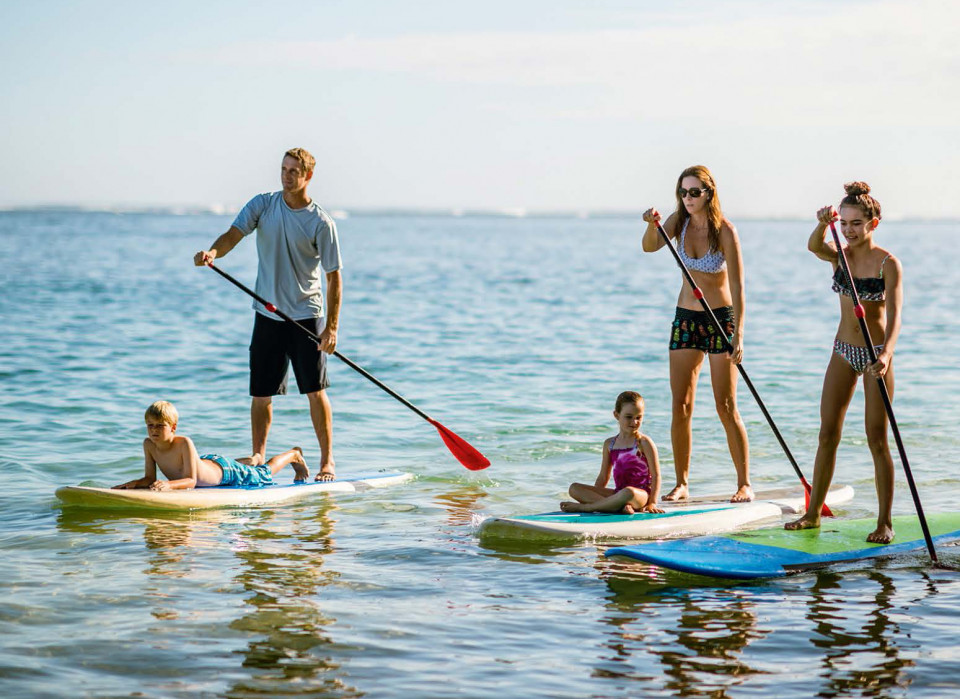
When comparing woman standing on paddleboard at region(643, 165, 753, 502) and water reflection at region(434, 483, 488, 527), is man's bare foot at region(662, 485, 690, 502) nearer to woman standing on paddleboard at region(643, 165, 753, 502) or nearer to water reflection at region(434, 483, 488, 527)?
woman standing on paddleboard at region(643, 165, 753, 502)

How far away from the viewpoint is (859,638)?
5.26 metres

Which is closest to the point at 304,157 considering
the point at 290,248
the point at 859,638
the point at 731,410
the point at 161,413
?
the point at 290,248

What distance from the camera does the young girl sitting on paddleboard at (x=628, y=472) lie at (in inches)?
276

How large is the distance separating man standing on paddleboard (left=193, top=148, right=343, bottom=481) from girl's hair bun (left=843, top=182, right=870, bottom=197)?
10.9 ft

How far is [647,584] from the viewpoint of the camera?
19.8ft

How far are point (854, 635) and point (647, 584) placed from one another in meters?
1.10

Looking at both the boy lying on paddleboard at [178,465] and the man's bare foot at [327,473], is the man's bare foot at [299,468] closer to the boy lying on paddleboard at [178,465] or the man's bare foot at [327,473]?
the man's bare foot at [327,473]

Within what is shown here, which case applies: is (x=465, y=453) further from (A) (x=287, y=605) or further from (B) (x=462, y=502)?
(A) (x=287, y=605)

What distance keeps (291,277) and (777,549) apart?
143 inches

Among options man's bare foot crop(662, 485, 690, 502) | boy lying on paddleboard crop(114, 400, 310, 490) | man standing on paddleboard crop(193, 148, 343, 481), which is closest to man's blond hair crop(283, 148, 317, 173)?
man standing on paddleboard crop(193, 148, 343, 481)

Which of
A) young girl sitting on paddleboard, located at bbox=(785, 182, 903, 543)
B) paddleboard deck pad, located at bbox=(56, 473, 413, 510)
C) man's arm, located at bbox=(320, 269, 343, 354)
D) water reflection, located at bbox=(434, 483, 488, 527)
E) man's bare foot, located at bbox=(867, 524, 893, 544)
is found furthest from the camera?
man's arm, located at bbox=(320, 269, 343, 354)

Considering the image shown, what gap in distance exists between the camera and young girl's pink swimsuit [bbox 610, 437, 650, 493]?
7047mm

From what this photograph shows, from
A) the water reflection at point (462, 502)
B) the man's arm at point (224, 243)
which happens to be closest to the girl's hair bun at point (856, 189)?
the water reflection at point (462, 502)

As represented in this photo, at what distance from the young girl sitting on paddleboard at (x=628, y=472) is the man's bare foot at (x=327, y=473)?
1978mm
